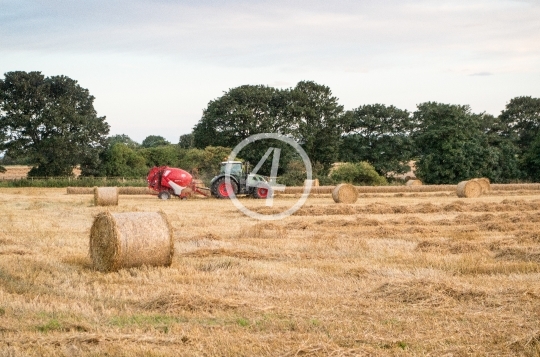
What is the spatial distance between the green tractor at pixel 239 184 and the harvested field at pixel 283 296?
15540 millimetres

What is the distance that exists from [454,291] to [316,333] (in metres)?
2.33

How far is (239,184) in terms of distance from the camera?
3098 cm

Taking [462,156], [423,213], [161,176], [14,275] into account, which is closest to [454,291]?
[14,275]

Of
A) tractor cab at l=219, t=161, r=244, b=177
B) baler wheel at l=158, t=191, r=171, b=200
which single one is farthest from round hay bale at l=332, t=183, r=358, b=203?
baler wheel at l=158, t=191, r=171, b=200

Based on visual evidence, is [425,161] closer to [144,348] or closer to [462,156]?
[462,156]

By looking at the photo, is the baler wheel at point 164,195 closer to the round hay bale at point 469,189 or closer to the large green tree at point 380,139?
the round hay bale at point 469,189

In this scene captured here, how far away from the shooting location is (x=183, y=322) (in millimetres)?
7141

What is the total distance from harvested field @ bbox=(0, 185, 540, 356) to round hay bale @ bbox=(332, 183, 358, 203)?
13.7 metres

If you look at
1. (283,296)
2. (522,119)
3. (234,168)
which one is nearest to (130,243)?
(283,296)

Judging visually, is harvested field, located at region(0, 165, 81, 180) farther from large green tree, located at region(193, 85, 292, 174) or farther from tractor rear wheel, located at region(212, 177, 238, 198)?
tractor rear wheel, located at region(212, 177, 238, 198)

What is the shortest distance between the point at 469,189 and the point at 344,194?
7.81m

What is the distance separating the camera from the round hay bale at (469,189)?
33312 millimetres

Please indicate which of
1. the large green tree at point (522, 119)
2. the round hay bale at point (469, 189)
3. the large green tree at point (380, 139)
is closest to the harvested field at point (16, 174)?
the large green tree at point (380, 139)

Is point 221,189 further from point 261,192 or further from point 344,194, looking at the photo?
point 344,194
